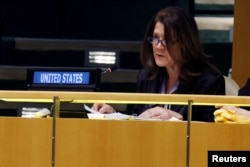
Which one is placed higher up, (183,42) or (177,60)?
(183,42)

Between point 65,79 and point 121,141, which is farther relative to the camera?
point 65,79

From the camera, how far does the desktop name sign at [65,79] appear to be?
182 inches

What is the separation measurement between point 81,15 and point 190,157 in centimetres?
617

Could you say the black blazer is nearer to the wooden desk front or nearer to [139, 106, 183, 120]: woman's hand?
[139, 106, 183, 120]: woman's hand

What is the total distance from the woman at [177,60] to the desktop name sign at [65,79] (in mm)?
474

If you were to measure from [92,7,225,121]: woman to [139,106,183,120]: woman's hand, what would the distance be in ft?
0.98

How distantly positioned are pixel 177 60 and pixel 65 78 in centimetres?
80

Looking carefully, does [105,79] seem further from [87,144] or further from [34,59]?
[87,144]

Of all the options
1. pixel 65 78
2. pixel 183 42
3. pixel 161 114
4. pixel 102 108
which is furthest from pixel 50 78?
pixel 183 42

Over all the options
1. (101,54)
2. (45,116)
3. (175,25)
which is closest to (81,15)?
(101,54)

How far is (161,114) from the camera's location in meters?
4.60

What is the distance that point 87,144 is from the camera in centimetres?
421

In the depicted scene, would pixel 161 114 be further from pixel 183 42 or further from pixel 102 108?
pixel 183 42

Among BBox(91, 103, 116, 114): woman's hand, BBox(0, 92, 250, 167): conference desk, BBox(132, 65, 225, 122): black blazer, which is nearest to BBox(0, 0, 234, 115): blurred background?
BBox(132, 65, 225, 122): black blazer
